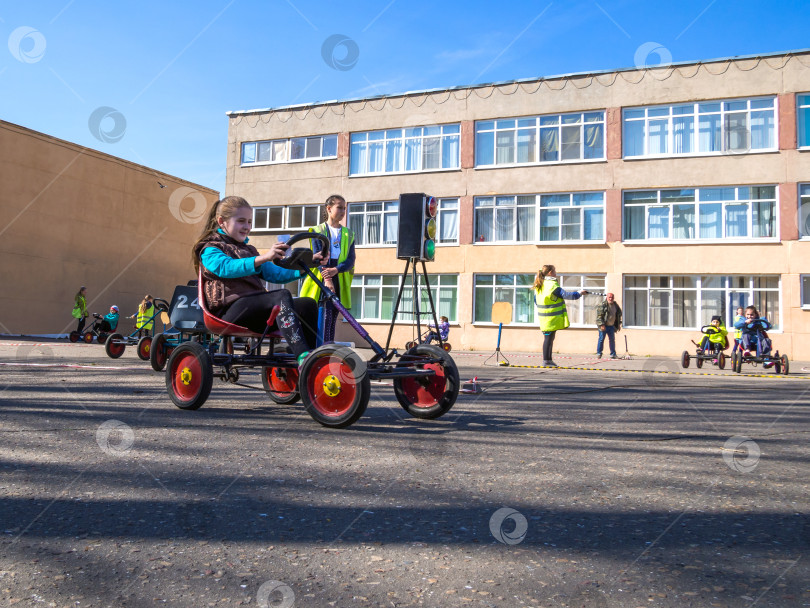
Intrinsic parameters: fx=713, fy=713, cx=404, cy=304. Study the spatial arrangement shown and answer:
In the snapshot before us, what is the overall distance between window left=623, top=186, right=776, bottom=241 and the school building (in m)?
0.05

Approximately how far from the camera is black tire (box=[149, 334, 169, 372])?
31.0ft

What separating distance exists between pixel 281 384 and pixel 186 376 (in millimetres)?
859

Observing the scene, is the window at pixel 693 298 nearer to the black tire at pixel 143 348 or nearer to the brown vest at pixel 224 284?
the black tire at pixel 143 348

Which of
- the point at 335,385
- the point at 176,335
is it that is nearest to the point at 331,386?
the point at 335,385

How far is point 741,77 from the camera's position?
23.6m

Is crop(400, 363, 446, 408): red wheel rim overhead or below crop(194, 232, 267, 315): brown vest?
below

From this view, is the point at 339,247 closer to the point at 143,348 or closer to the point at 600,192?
the point at 143,348

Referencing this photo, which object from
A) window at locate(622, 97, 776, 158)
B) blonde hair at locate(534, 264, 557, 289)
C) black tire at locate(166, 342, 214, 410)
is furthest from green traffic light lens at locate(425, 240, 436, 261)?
window at locate(622, 97, 776, 158)

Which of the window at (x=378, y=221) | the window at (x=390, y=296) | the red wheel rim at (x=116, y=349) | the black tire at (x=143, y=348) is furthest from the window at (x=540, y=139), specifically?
the black tire at (x=143, y=348)

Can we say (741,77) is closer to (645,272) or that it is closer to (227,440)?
(645,272)

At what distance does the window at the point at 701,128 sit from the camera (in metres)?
23.5

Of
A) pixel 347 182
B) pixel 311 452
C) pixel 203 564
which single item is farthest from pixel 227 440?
pixel 347 182

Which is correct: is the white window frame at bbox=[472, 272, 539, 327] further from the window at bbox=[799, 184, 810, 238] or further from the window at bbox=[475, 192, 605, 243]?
the window at bbox=[799, 184, 810, 238]

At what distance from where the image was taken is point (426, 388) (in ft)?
17.0
